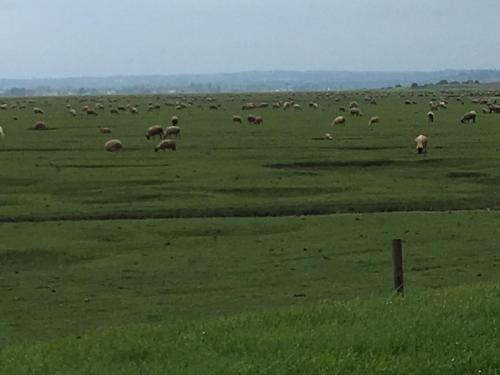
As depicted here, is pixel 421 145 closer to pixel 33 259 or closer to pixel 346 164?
pixel 346 164

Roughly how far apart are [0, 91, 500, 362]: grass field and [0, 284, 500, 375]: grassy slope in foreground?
344 centimetres

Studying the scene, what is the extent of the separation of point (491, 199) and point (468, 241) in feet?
27.6

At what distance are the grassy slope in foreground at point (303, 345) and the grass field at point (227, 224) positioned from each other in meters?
3.44

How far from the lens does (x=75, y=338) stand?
12.8 meters

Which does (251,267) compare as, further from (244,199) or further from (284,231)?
(244,199)

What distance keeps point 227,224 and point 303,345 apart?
55.3 ft

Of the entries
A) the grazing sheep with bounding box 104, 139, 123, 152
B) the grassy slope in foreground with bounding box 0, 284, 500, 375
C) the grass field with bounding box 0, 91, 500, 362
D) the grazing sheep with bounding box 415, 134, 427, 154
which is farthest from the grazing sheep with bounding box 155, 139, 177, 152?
the grassy slope in foreground with bounding box 0, 284, 500, 375

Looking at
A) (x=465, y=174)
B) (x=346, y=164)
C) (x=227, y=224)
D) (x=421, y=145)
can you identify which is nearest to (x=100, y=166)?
(x=346, y=164)

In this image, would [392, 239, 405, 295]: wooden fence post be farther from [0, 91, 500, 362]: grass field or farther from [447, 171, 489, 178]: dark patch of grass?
[447, 171, 489, 178]: dark patch of grass

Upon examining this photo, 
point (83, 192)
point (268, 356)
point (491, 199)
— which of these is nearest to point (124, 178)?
point (83, 192)

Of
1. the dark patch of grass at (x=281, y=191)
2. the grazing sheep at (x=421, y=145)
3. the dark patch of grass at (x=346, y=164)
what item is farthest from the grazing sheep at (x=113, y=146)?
the dark patch of grass at (x=281, y=191)

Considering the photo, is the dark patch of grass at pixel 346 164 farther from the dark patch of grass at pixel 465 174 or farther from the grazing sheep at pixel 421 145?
the dark patch of grass at pixel 465 174

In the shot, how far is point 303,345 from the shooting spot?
11062mm

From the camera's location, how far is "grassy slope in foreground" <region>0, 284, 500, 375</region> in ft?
33.6
